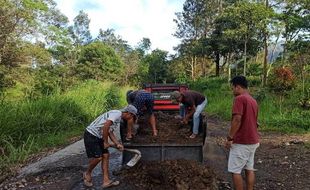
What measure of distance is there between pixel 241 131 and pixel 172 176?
1.43 metres

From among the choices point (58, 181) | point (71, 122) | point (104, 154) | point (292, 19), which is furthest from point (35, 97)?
point (292, 19)

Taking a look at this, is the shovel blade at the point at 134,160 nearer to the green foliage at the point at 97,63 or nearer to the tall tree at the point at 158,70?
the green foliage at the point at 97,63

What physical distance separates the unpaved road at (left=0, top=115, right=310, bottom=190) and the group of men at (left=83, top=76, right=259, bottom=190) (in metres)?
0.60

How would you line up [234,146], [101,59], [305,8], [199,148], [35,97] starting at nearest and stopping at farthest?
[234,146] < [199,148] < [35,97] < [305,8] < [101,59]

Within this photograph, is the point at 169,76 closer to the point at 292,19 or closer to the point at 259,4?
the point at 259,4

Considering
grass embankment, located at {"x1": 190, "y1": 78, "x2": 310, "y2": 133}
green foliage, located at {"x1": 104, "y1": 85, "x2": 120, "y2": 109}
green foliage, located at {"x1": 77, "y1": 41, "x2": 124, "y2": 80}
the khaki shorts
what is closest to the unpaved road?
the khaki shorts

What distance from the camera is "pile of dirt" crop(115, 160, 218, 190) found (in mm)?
6258

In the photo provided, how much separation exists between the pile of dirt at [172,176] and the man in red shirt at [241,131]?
2.55ft

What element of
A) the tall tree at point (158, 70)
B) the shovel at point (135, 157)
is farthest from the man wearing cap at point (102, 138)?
the tall tree at point (158, 70)

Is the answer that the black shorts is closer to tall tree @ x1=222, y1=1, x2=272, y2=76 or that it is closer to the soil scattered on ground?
the soil scattered on ground

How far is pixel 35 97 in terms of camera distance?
12883 mm

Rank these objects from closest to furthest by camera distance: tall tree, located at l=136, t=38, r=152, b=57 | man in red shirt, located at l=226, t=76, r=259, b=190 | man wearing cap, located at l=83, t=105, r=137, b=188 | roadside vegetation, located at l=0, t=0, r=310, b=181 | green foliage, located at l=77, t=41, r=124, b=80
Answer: man in red shirt, located at l=226, t=76, r=259, b=190 < man wearing cap, located at l=83, t=105, r=137, b=188 < roadside vegetation, located at l=0, t=0, r=310, b=181 < green foliage, located at l=77, t=41, r=124, b=80 < tall tree, located at l=136, t=38, r=152, b=57

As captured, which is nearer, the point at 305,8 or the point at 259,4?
the point at 305,8

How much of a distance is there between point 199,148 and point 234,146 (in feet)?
3.08
